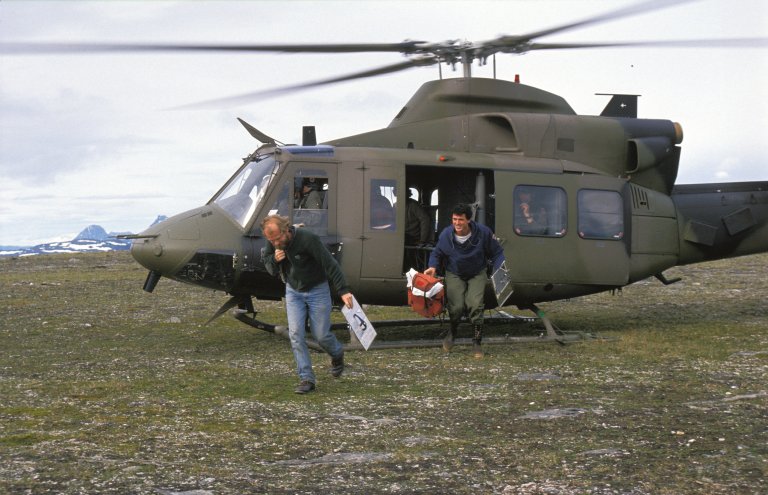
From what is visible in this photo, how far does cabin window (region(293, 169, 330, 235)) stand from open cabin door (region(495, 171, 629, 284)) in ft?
7.20

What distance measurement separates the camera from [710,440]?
19.8 ft

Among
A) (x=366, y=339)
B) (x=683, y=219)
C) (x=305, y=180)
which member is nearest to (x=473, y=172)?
(x=305, y=180)

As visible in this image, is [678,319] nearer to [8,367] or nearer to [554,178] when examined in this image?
[554,178]

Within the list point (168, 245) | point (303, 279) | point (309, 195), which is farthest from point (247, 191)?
point (303, 279)

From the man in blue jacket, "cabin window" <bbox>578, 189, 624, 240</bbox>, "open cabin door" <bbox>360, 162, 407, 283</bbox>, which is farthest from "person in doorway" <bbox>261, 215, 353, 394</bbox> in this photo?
"cabin window" <bbox>578, 189, 624, 240</bbox>

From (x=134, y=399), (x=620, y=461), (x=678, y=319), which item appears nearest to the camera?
(x=620, y=461)

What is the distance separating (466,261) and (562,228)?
2001mm

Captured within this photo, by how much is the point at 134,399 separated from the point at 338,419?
1975 mm

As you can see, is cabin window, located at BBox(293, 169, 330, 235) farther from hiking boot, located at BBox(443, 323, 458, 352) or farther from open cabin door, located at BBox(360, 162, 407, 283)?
hiking boot, located at BBox(443, 323, 458, 352)

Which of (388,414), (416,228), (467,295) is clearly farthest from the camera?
(416,228)

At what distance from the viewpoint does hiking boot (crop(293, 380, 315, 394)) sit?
7.86m

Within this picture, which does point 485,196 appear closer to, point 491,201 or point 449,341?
point 491,201

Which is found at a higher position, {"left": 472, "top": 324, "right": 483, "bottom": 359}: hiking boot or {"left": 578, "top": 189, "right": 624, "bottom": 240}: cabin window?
{"left": 578, "top": 189, "right": 624, "bottom": 240}: cabin window

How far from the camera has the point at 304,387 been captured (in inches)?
311
